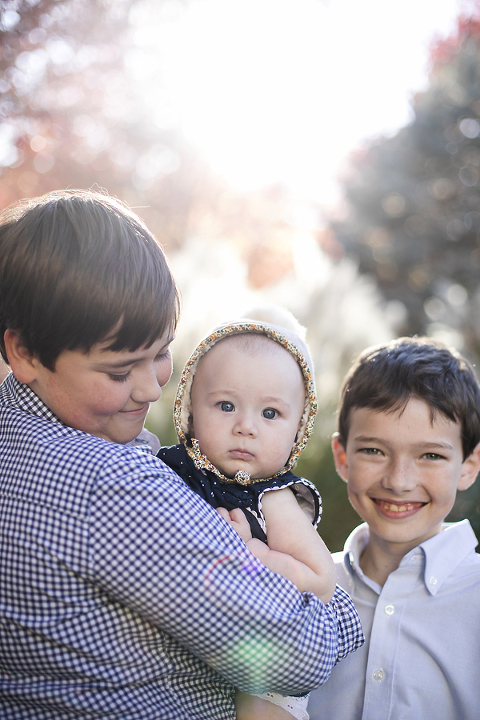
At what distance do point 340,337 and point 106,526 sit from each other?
3375mm

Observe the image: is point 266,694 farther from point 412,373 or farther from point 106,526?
point 412,373

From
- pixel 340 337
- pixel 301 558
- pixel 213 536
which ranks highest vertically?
pixel 340 337

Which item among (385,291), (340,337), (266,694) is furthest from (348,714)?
(385,291)

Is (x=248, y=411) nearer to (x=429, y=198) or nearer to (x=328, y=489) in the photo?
(x=328, y=489)

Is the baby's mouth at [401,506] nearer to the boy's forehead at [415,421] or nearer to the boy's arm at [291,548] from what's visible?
the boy's forehead at [415,421]

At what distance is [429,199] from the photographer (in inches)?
644

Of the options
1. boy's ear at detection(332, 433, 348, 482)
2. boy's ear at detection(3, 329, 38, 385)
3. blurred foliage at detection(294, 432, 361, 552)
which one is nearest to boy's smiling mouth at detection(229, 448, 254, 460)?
boy's ear at detection(3, 329, 38, 385)

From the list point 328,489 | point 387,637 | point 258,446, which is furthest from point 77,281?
point 328,489

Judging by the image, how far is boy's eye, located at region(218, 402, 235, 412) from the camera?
73.5 inches

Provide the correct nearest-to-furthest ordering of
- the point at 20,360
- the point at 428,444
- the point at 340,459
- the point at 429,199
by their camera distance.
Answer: the point at 20,360 → the point at 428,444 → the point at 340,459 → the point at 429,199

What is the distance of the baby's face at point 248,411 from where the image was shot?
1.81 m

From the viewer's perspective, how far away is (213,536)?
54.3 inches

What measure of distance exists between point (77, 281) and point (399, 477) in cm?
132

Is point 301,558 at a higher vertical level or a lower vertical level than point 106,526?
lower
